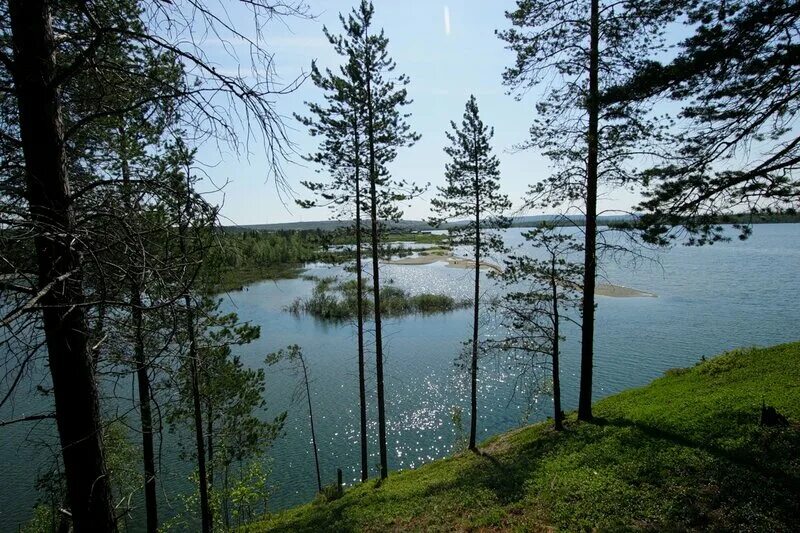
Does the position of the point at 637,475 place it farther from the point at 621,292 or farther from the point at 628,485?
the point at 621,292

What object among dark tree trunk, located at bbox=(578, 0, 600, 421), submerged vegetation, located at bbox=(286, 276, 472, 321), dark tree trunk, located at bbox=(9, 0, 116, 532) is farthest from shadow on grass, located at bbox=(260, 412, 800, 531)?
submerged vegetation, located at bbox=(286, 276, 472, 321)

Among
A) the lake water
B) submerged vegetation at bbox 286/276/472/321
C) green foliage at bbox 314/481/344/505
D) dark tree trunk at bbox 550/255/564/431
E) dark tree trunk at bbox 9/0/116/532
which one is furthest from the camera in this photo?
submerged vegetation at bbox 286/276/472/321

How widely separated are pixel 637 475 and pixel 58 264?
358 inches

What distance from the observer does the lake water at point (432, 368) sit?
17391mm

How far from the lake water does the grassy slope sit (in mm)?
5461

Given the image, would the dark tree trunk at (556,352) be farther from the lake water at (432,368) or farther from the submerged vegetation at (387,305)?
the submerged vegetation at (387,305)

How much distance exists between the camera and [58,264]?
2406mm

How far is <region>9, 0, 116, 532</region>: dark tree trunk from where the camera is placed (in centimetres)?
241

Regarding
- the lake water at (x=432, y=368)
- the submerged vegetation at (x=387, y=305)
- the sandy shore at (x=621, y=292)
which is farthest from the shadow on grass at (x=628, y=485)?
the sandy shore at (x=621, y=292)

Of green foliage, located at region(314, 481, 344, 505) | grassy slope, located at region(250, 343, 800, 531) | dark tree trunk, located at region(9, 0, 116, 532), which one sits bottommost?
green foliage, located at region(314, 481, 344, 505)

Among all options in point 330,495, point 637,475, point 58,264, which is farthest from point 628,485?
point 330,495

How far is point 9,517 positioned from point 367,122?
17.9 meters

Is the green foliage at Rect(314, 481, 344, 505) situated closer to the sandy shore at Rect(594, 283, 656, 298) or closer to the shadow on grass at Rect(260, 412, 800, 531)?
the shadow on grass at Rect(260, 412, 800, 531)

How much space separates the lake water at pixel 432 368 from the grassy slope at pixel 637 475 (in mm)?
5461
